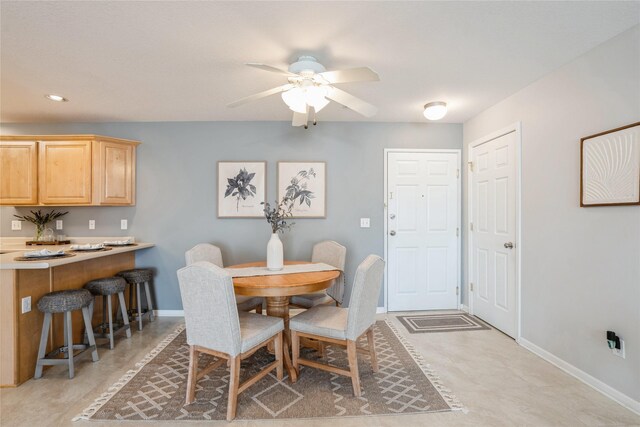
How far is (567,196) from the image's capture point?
2.41 m

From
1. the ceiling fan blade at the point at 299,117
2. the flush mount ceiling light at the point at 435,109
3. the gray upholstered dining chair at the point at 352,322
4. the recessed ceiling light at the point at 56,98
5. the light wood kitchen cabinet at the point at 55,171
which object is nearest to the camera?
the gray upholstered dining chair at the point at 352,322

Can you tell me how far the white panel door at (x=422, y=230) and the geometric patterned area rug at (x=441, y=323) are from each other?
0.23m

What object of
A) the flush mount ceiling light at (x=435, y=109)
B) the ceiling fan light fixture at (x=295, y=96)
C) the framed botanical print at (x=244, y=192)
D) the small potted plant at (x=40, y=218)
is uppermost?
the flush mount ceiling light at (x=435, y=109)

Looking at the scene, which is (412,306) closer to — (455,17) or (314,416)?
(314,416)

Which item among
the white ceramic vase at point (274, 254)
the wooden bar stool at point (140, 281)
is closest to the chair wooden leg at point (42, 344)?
the wooden bar stool at point (140, 281)

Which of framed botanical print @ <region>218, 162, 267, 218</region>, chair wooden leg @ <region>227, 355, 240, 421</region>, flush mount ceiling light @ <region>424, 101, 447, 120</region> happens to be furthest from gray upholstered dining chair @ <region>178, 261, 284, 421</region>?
flush mount ceiling light @ <region>424, 101, 447, 120</region>

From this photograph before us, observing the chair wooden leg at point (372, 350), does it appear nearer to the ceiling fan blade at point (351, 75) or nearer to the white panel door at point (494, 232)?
the white panel door at point (494, 232)

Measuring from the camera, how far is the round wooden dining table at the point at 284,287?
6.79ft

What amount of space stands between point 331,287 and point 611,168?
7.70 feet

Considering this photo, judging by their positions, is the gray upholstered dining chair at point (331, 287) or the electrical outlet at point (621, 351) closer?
the electrical outlet at point (621, 351)

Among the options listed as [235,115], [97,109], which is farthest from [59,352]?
[235,115]

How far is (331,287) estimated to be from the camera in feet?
10.2

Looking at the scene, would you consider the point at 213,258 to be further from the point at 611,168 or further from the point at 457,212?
the point at 611,168

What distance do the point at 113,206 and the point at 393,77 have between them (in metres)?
3.53
